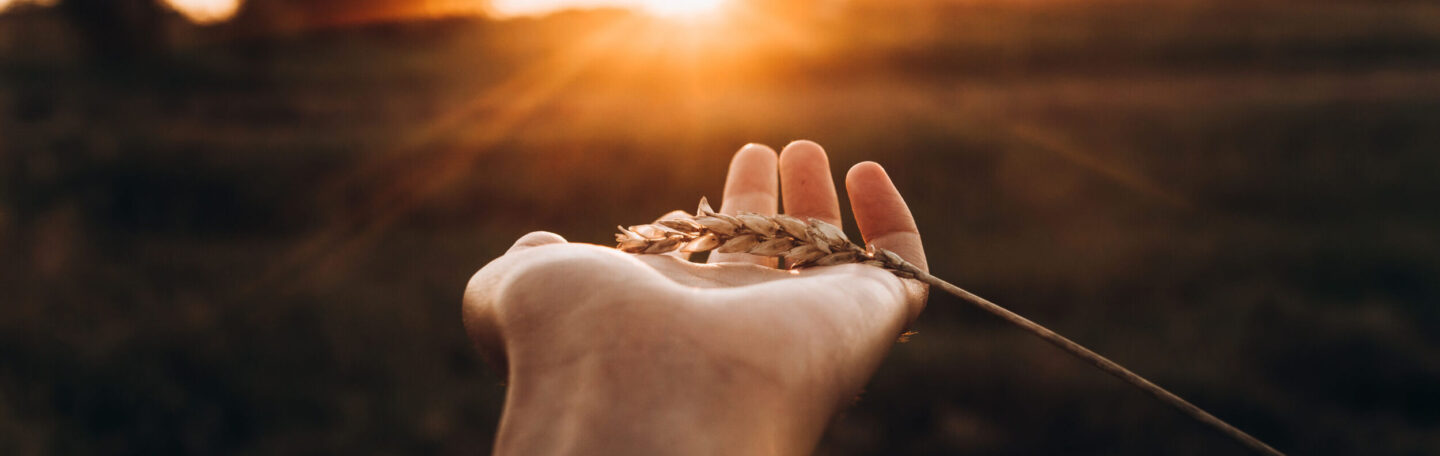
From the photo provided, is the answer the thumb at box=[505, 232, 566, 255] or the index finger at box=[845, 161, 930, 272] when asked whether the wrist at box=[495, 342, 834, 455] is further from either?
the index finger at box=[845, 161, 930, 272]

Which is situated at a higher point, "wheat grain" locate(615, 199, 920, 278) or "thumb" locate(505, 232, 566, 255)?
"wheat grain" locate(615, 199, 920, 278)

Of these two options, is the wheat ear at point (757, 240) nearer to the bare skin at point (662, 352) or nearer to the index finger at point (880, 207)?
the bare skin at point (662, 352)

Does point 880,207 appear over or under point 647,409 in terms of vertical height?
over

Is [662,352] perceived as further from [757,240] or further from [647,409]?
[757,240]

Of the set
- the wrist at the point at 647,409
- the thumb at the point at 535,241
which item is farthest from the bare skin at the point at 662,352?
the thumb at the point at 535,241

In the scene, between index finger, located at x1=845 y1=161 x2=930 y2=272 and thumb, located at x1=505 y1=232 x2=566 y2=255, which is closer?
thumb, located at x1=505 y1=232 x2=566 y2=255

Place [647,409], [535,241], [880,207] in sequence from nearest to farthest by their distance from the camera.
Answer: [647,409], [535,241], [880,207]

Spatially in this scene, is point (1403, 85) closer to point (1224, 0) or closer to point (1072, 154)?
point (1224, 0)

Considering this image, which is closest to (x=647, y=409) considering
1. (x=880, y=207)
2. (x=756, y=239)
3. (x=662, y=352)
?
(x=662, y=352)

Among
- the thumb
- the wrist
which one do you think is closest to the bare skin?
the wrist
